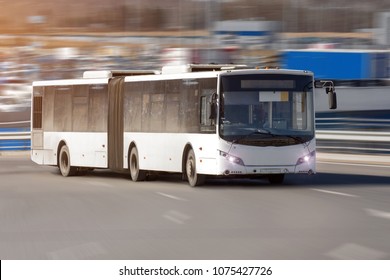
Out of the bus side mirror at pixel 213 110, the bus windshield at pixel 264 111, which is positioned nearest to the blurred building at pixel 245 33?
the bus windshield at pixel 264 111

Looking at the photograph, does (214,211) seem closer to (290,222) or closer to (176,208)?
(176,208)

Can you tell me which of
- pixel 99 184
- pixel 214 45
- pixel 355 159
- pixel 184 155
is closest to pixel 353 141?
pixel 355 159

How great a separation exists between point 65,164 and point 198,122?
24.8ft

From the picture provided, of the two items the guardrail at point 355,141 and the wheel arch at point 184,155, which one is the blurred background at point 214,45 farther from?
the wheel arch at point 184,155

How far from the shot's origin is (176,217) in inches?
711

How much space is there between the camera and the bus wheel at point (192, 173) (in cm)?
2605

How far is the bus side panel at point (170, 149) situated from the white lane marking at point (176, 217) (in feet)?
21.0

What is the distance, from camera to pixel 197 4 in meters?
138

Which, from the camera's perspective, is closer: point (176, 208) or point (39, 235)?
point (39, 235)

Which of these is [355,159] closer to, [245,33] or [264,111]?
[264,111]

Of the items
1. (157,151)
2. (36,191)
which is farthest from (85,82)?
(36,191)

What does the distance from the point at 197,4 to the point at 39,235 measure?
4853 inches

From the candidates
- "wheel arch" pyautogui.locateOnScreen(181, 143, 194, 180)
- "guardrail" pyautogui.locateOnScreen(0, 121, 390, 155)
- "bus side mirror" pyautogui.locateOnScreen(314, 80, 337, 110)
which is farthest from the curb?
"bus side mirror" pyautogui.locateOnScreen(314, 80, 337, 110)

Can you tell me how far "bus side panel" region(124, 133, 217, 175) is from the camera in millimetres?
25469
